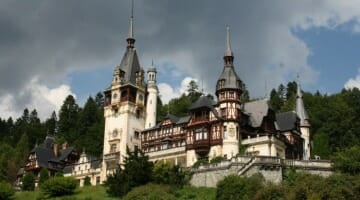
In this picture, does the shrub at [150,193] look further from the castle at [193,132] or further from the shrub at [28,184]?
the shrub at [28,184]

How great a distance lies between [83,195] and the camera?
5672cm

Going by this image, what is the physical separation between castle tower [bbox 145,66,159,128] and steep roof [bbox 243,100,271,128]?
620 inches

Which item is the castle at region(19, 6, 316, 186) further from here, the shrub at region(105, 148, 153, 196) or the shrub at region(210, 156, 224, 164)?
the shrub at region(105, 148, 153, 196)

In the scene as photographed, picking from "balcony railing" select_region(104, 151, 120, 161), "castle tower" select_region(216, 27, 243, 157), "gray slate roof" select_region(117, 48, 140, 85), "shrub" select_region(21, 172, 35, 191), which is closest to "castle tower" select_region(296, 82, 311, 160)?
"castle tower" select_region(216, 27, 243, 157)

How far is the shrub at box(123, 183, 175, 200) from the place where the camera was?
47.0 m

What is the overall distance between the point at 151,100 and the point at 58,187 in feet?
77.8

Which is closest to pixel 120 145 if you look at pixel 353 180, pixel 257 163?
pixel 257 163

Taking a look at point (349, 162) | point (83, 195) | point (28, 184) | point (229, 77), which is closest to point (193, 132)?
point (229, 77)

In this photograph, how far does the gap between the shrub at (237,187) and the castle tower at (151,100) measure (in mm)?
31519

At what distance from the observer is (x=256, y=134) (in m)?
63.6

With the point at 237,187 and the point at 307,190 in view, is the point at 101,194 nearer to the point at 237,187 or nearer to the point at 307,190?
the point at 237,187

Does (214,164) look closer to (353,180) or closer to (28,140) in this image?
(353,180)

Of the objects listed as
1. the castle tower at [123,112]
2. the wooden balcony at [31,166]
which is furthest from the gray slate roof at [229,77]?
the wooden balcony at [31,166]

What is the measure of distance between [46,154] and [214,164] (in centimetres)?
3791
